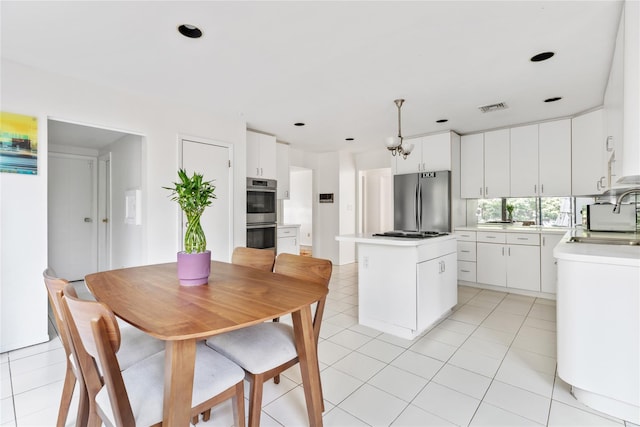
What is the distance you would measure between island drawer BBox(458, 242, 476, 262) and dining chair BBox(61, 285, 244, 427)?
403 centimetres

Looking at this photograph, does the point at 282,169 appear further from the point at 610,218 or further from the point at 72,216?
the point at 610,218

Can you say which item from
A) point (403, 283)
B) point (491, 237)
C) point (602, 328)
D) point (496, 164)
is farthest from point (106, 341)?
point (496, 164)

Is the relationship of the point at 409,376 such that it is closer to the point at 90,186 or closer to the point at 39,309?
the point at 39,309

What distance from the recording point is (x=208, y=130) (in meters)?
3.73

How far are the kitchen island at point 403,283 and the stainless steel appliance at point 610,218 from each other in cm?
169

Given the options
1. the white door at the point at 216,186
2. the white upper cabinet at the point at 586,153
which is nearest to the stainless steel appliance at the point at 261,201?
the white door at the point at 216,186

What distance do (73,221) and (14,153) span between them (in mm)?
2639

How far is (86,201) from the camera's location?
4.77 meters

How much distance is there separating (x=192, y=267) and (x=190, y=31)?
165 centimetres

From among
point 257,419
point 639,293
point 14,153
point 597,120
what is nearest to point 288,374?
point 257,419

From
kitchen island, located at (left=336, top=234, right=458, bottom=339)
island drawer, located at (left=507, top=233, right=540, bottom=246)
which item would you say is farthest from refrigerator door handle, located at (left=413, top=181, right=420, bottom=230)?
kitchen island, located at (left=336, top=234, right=458, bottom=339)

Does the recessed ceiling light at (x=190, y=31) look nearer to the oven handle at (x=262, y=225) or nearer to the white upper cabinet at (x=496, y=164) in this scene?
the oven handle at (x=262, y=225)

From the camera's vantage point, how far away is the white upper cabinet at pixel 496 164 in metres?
4.42

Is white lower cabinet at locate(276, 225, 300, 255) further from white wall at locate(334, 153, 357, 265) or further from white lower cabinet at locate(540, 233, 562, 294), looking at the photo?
white lower cabinet at locate(540, 233, 562, 294)
